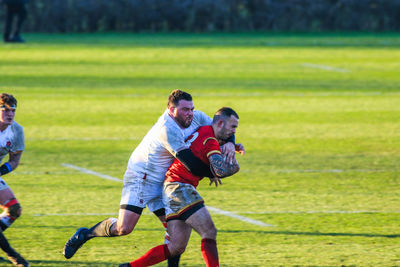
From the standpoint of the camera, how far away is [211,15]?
44.1m

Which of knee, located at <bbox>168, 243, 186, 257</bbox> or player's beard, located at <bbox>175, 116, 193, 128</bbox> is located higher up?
player's beard, located at <bbox>175, 116, 193, 128</bbox>

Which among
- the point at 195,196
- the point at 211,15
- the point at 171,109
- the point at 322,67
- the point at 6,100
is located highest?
the point at 171,109

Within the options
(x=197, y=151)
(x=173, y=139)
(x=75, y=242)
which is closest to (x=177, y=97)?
(x=173, y=139)

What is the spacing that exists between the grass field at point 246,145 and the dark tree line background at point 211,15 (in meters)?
11.0

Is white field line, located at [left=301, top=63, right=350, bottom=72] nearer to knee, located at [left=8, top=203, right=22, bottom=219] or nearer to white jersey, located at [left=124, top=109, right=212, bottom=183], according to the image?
knee, located at [left=8, top=203, right=22, bottom=219]

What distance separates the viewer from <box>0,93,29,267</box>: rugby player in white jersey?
7395 mm

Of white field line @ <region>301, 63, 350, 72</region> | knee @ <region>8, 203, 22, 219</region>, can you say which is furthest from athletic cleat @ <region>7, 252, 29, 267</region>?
white field line @ <region>301, 63, 350, 72</region>

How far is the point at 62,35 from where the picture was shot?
4166 centimetres

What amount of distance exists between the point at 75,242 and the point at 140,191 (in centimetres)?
80

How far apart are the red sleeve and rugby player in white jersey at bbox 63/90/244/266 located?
0.10 m

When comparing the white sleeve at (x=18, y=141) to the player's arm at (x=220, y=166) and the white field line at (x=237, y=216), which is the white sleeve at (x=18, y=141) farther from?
the white field line at (x=237, y=216)

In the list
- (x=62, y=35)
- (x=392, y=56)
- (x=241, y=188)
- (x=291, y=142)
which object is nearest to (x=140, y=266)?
(x=241, y=188)

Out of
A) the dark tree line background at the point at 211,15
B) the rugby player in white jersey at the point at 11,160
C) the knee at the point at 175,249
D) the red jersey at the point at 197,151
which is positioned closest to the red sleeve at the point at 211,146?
the red jersey at the point at 197,151

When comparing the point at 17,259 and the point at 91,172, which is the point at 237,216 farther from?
the point at 91,172
